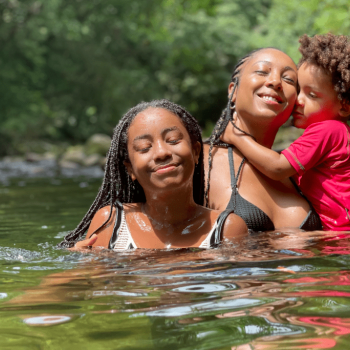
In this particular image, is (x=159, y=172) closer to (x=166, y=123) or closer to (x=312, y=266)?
(x=166, y=123)

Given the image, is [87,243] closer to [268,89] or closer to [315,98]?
[268,89]

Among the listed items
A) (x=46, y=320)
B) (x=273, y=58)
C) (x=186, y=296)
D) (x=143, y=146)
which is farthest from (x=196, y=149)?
(x=46, y=320)

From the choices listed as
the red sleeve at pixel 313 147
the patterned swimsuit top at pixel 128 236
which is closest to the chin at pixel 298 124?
the red sleeve at pixel 313 147

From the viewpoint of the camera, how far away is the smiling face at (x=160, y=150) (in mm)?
3289

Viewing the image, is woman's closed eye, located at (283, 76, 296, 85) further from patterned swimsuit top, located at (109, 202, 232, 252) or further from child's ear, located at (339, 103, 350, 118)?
patterned swimsuit top, located at (109, 202, 232, 252)

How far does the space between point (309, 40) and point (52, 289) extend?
263 centimetres

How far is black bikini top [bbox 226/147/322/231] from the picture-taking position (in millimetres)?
3857

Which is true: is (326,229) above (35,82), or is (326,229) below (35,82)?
below

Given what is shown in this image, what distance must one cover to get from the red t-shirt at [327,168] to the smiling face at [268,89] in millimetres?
255

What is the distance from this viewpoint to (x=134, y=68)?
27438 mm

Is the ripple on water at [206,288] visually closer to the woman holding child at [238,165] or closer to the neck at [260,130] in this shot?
the woman holding child at [238,165]

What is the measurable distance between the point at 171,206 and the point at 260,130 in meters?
1.02

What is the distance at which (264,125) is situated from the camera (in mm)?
4023

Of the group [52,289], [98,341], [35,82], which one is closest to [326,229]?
[52,289]
